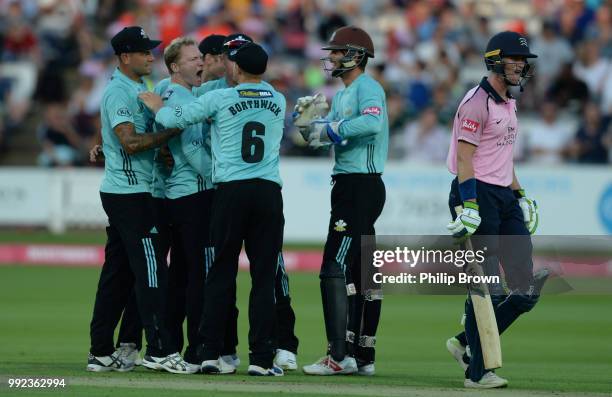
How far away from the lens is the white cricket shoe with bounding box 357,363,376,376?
9547 mm

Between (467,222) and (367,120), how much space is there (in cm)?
135

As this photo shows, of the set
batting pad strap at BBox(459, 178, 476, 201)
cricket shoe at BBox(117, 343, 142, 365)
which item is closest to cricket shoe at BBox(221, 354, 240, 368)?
cricket shoe at BBox(117, 343, 142, 365)

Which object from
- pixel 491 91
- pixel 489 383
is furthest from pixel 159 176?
pixel 489 383

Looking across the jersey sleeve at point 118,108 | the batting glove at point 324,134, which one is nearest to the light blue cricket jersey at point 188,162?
the jersey sleeve at point 118,108

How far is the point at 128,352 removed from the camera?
9.56 m

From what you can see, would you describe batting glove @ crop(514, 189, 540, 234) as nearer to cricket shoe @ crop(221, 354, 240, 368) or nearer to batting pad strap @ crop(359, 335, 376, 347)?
batting pad strap @ crop(359, 335, 376, 347)

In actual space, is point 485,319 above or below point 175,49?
below

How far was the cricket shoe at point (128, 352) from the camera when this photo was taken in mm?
9492

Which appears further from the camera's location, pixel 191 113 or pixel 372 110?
pixel 372 110

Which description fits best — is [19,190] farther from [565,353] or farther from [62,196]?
[565,353]

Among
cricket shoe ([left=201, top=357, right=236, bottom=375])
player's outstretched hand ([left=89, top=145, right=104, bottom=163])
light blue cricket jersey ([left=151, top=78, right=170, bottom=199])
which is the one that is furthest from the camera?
player's outstretched hand ([left=89, top=145, right=104, bottom=163])

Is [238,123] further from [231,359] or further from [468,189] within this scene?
[231,359]

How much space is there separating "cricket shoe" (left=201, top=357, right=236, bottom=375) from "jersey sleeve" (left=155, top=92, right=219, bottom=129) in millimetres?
1692

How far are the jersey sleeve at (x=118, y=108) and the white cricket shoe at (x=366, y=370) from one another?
98.6 inches
